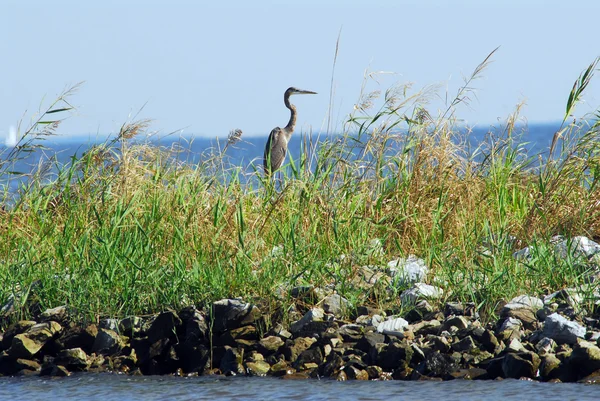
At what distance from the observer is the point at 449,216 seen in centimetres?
605

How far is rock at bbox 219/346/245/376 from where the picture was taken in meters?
4.78

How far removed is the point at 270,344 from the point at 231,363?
9.0 inches

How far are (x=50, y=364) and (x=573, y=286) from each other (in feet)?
9.61

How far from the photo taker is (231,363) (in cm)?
481

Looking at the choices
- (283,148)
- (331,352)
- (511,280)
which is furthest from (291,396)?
(283,148)

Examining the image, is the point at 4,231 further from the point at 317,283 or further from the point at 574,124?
the point at 574,124

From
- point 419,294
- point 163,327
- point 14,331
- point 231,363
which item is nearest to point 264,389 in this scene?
point 231,363

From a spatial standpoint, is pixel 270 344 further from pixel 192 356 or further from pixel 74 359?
pixel 74 359

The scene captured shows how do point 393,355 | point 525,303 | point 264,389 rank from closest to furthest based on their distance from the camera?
point 264,389 → point 393,355 → point 525,303

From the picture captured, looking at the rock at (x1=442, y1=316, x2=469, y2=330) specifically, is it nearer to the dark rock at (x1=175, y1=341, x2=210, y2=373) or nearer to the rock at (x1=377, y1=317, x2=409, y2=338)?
the rock at (x1=377, y1=317, x2=409, y2=338)

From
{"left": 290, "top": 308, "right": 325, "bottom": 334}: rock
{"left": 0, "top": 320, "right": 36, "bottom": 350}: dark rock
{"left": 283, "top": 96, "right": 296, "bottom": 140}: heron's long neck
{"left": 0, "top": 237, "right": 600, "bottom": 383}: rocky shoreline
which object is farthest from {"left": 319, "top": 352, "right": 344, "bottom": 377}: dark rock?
{"left": 283, "top": 96, "right": 296, "bottom": 140}: heron's long neck

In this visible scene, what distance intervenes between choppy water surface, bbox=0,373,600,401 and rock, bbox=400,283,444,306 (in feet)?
2.17

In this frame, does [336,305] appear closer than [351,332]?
No

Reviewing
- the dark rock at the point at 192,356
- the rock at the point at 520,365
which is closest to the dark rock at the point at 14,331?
the dark rock at the point at 192,356
